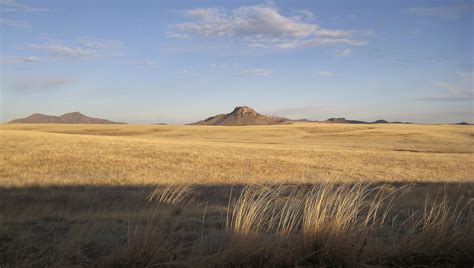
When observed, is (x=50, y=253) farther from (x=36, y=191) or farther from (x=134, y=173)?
(x=134, y=173)

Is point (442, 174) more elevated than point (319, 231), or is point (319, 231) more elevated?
point (319, 231)

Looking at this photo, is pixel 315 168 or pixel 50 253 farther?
pixel 315 168

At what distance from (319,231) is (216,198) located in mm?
8046

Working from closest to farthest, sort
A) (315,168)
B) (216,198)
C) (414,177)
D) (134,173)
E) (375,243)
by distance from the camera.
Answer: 1. (375,243)
2. (216,198)
3. (134,173)
4. (414,177)
5. (315,168)

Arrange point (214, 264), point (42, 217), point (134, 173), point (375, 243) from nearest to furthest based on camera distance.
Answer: point (214, 264)
point (375, 243)
point (42, 217)
point (134, 173)

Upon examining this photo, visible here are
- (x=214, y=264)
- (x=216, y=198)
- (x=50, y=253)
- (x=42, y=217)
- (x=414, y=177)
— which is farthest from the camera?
(x=414, y=177)

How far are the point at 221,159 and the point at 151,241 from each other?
23612mm

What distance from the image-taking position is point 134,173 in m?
20.7

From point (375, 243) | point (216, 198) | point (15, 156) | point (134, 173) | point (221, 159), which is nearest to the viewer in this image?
point (375, 243)

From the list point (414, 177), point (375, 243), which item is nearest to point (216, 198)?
point (375, 243)

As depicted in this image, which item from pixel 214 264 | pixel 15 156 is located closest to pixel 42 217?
pixel 214 264

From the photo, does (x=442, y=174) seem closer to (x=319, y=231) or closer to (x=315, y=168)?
(x=315, y=168)

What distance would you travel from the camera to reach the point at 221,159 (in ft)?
94.9

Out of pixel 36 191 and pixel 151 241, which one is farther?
pixel 36 191
